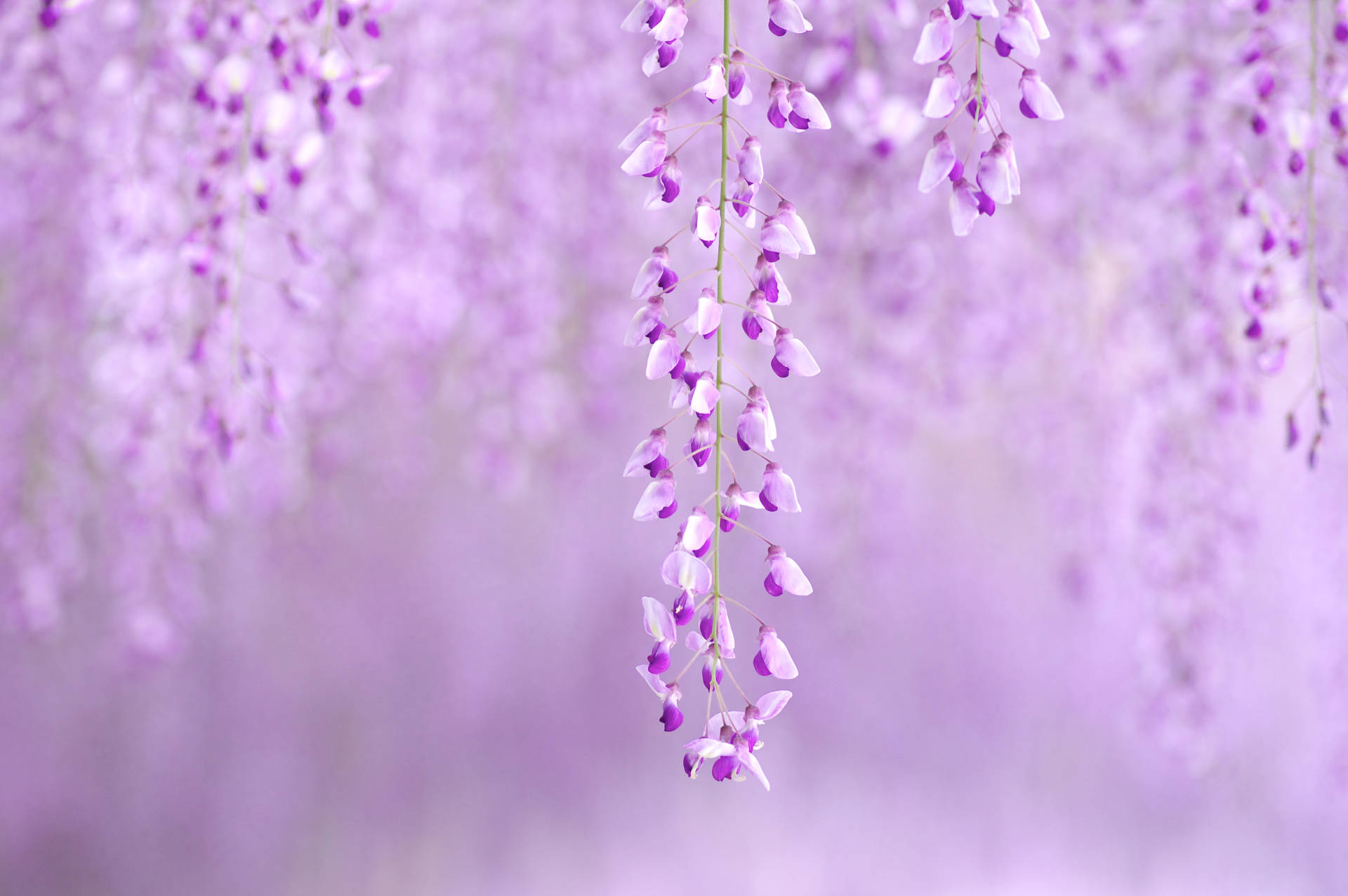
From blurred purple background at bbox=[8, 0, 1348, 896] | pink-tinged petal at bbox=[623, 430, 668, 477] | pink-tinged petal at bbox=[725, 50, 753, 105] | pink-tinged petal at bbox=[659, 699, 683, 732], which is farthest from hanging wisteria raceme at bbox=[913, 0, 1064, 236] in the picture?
blurred purple background at bbox=[8, 0, 1348, 896]

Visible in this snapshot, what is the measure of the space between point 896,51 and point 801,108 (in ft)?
2.41

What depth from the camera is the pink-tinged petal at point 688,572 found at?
23.0 inches

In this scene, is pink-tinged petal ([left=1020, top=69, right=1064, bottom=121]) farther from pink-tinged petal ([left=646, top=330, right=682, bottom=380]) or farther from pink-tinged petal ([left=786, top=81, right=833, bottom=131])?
pink-tinged petal ([left=646, top=330, right=682, bottom=380])

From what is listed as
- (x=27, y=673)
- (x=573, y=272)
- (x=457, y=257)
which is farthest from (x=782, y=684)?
(x=27, y=673)

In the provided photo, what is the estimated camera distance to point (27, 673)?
277 centimetres

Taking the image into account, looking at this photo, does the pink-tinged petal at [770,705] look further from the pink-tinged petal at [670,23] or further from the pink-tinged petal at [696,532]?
the pink-tinged petal at [670,23]

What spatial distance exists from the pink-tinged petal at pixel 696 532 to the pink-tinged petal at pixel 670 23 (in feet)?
0.88

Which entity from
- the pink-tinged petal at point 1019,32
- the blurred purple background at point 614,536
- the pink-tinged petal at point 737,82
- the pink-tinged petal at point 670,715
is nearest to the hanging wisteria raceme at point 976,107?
the pink-tinged petal at point 1019,32

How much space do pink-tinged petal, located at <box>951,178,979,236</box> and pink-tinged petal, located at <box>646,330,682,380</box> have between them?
0.18 m

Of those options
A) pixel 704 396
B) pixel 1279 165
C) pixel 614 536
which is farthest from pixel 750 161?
pixel 614 536

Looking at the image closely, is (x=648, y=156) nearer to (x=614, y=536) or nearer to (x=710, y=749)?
(x=710, y=749)

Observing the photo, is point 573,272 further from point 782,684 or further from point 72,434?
point 782,684

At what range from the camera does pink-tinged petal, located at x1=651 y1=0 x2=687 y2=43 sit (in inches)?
23.5

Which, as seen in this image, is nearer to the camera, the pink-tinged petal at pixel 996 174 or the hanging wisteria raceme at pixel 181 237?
the pink-tinged petal at pixel 996 174
